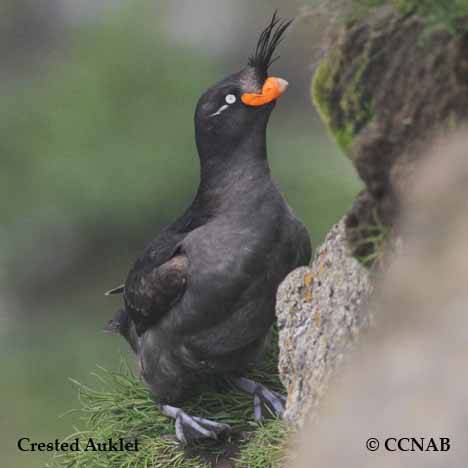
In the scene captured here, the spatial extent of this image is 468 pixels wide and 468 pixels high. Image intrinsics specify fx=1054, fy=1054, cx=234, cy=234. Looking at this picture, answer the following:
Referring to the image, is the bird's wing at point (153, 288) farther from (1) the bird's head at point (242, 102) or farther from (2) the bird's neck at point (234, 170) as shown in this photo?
(1) the bird's head at point (242, 102)

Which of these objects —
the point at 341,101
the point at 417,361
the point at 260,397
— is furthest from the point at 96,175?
the point at 417,361

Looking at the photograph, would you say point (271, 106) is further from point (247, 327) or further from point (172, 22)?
point (172, 22)

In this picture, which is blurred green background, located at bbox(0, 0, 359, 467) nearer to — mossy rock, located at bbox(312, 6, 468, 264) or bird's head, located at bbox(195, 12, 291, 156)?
bird's head, located at bbox(195, 12, 291, 156)

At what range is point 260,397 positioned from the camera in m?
6.00

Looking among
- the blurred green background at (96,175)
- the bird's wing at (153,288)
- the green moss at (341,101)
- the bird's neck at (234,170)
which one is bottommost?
the bird's wing at (153,288)

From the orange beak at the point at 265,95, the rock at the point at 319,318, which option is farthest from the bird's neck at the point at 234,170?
the rock at the point at 319,318

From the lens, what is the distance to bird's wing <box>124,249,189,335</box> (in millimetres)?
5781

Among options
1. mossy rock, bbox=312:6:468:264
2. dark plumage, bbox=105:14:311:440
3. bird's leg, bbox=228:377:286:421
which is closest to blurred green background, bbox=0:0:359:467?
bird's leg, bbox=228:377:286:421

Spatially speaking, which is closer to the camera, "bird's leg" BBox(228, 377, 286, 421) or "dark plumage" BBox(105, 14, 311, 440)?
"dark plumage" BBox(105, 14, 311, 440)

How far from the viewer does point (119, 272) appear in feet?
44.4

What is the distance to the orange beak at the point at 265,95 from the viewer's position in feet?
18.5

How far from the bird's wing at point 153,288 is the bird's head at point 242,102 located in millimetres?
720

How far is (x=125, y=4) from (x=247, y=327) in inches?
392

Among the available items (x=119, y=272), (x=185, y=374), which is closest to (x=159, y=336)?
(x=185, y=374)
